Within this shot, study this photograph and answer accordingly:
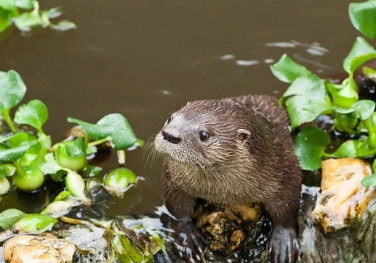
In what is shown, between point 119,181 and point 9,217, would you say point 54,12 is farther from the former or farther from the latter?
point 9,217

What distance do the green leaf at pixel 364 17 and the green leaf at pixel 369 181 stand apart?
3.14ft

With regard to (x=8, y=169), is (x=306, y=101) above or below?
A: above

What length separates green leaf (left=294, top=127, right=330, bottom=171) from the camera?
11.9 ft

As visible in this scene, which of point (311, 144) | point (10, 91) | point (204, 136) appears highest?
point (204, 136)

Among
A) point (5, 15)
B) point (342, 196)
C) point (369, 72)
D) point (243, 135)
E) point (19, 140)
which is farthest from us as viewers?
point (5, 15)

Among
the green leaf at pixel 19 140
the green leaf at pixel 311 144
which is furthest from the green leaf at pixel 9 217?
the green leaf at pixel 311 144

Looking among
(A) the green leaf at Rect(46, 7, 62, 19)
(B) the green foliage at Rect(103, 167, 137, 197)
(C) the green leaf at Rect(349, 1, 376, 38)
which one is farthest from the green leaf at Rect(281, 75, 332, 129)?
(A) the green leaf at Rect(46, 7, 62, 19)

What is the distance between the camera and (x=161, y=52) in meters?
4.74

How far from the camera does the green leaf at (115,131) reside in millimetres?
3541

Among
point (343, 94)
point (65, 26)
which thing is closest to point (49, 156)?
point (65, 26)

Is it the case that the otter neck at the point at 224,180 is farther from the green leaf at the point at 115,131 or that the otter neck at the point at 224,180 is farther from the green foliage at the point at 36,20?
the green foliage at the point at 36,20

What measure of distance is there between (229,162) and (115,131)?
75 centimetres

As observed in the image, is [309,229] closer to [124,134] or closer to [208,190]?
[208,190]

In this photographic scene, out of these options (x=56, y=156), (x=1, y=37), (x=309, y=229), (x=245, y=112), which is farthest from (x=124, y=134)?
(x=1, y=37)
